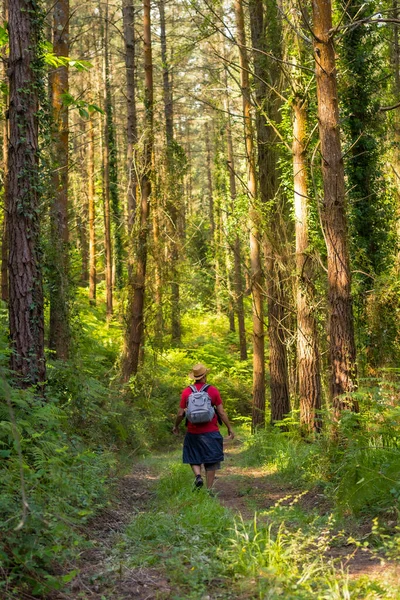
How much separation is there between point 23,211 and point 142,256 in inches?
373

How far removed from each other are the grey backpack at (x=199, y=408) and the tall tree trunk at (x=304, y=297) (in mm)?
3604

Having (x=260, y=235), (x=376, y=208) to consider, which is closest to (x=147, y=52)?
(x=260, y=235)

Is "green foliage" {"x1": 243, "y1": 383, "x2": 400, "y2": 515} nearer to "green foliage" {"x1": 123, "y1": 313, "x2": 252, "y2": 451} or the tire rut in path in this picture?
the tire rut in path

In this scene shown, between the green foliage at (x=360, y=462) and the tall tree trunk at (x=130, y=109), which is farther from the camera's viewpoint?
the tall tree trunk at (x=130, y=109)

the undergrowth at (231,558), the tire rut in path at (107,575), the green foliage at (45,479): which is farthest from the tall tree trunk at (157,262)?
the undergrowth at (231,558)

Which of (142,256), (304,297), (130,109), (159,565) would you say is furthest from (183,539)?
(130,109)

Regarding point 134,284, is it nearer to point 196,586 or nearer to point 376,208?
point 376,208

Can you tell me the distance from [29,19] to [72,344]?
220 inches

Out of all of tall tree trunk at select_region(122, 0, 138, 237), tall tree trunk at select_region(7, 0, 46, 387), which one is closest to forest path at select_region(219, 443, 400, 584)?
tall tree trunk at select_region(7, 0, 46, 387)

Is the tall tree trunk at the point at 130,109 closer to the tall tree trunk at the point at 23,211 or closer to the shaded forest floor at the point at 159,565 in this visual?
the tall tree trunk at the point at 23,211

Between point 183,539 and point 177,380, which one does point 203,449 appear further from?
point 177,380

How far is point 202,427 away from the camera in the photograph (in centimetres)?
905

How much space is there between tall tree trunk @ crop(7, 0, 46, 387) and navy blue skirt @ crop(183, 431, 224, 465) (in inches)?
88.4

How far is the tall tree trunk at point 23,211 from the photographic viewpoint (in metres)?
7.96
